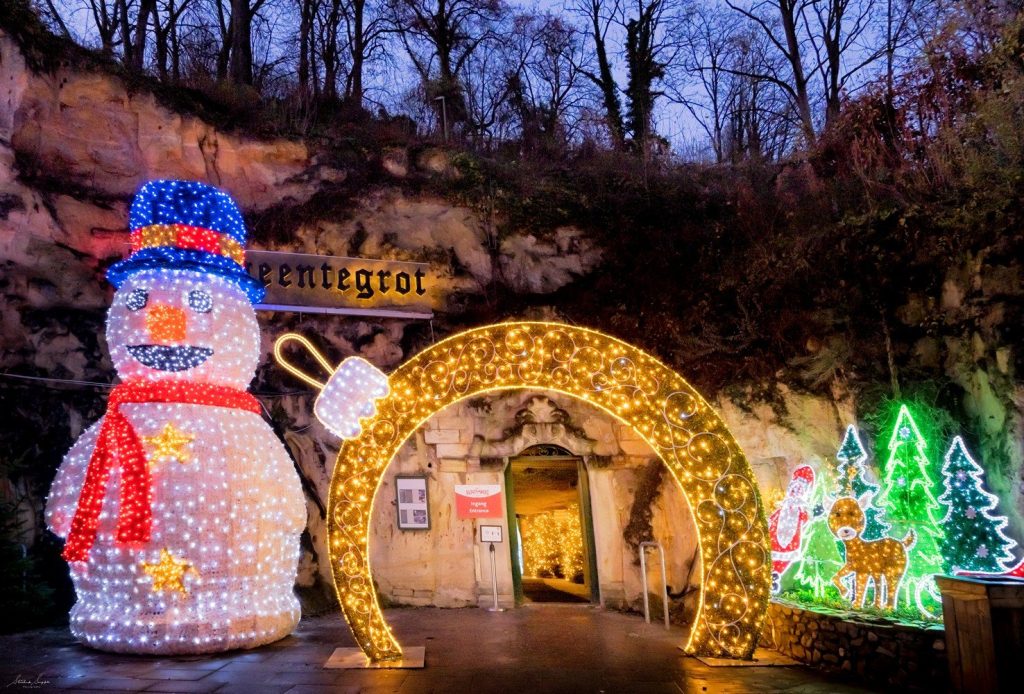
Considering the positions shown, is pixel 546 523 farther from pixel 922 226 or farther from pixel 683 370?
pixel 922 226

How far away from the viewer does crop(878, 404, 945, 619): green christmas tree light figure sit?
660 centimetres

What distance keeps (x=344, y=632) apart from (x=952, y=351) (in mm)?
7785

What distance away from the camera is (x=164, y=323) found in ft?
23.3

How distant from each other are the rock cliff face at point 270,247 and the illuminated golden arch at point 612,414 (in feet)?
9.33

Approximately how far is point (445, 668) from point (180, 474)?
3228 millimetres

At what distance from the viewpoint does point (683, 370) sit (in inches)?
402

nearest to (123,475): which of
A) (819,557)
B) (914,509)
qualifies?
(819,557)

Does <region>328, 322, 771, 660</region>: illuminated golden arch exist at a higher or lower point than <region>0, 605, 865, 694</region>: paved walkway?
higher

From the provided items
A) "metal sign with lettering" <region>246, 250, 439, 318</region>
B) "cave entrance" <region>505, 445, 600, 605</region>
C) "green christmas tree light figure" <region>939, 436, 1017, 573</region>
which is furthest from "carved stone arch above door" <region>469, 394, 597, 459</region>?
"green christmas tree light figure" <region>939, 436, 1017, 573</region>

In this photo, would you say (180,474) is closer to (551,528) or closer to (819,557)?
(819,557)

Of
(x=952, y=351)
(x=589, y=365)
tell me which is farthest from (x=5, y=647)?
(x=952, y=351)

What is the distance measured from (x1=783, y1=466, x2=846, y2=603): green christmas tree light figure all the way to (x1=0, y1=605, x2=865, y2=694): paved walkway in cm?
124

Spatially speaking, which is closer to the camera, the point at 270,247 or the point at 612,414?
the point at 612,414

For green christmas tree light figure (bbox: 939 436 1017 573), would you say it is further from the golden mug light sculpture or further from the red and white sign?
the red and white sign
